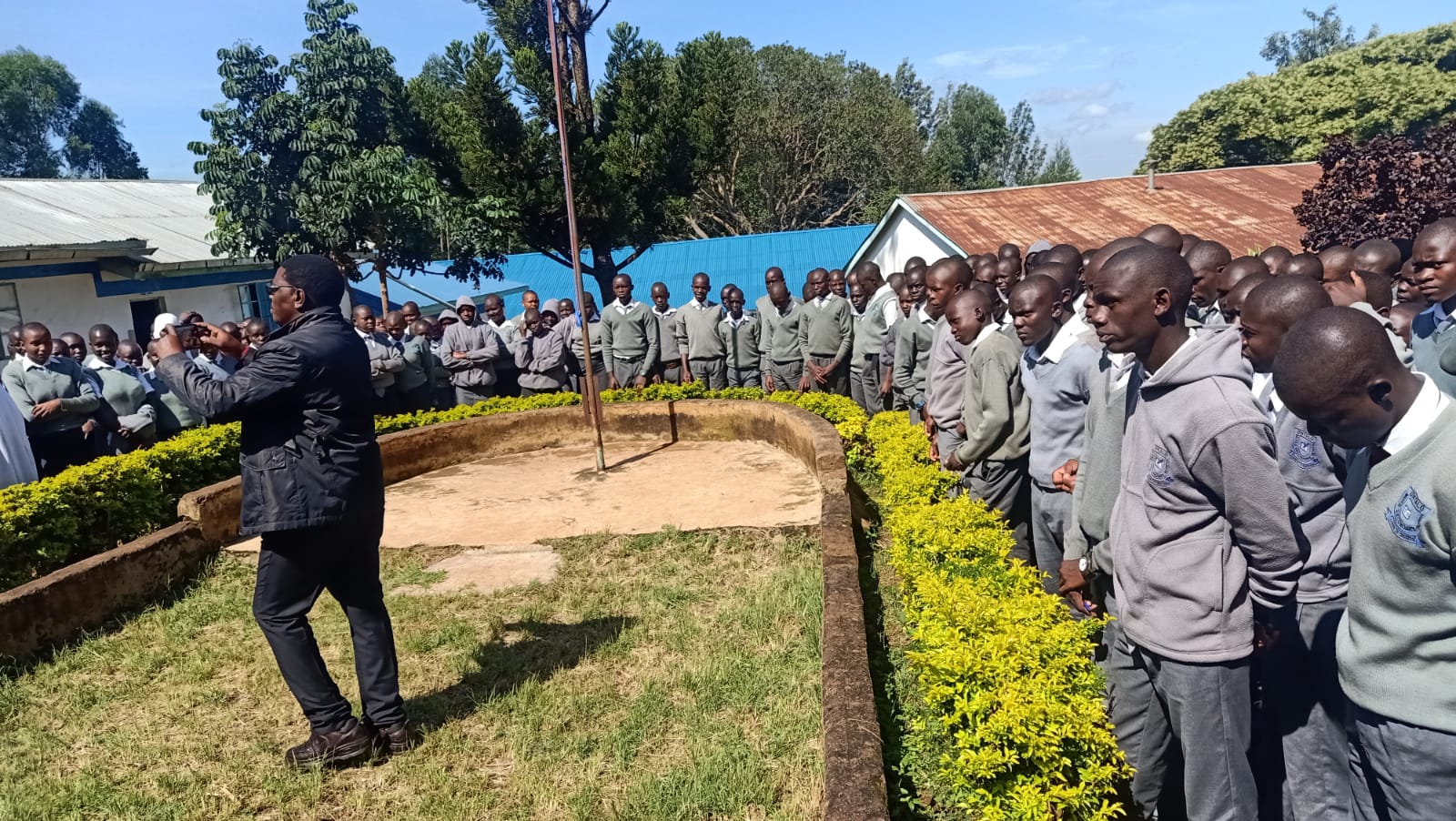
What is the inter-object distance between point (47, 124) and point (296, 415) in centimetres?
5441

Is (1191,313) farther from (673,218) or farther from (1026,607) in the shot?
(673,218)

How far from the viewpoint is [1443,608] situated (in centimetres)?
197

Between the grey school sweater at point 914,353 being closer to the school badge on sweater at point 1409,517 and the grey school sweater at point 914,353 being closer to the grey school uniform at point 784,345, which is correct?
the grey school uniform at point 784,345

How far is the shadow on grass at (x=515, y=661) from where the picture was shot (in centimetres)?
403

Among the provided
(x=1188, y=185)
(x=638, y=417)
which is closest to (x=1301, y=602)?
(x=638, y=417)

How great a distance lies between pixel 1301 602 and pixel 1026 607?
0.82m

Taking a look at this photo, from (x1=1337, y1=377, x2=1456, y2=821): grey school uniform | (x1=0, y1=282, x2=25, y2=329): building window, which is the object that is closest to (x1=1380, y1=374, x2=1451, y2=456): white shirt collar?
(x1=1337, y1=377, x2=1456, y2=821): grey school uniform

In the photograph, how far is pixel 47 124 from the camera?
4497 centimetres

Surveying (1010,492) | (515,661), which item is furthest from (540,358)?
(1010,492)

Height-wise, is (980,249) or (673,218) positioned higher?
(673,218)

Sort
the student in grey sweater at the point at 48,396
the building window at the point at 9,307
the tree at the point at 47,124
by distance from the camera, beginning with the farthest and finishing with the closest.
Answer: the tree at the point at 47,124, the building window at the point at 9,307, the student in grey sweater at the point at 48,396

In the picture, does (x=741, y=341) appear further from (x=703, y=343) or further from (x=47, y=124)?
(x=47, y=124)

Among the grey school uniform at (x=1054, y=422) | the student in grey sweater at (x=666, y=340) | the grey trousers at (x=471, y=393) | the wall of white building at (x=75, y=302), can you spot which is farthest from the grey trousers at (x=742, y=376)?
the wall of white building at (x=75, y=302)

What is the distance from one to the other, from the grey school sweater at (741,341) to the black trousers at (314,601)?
7.12m
